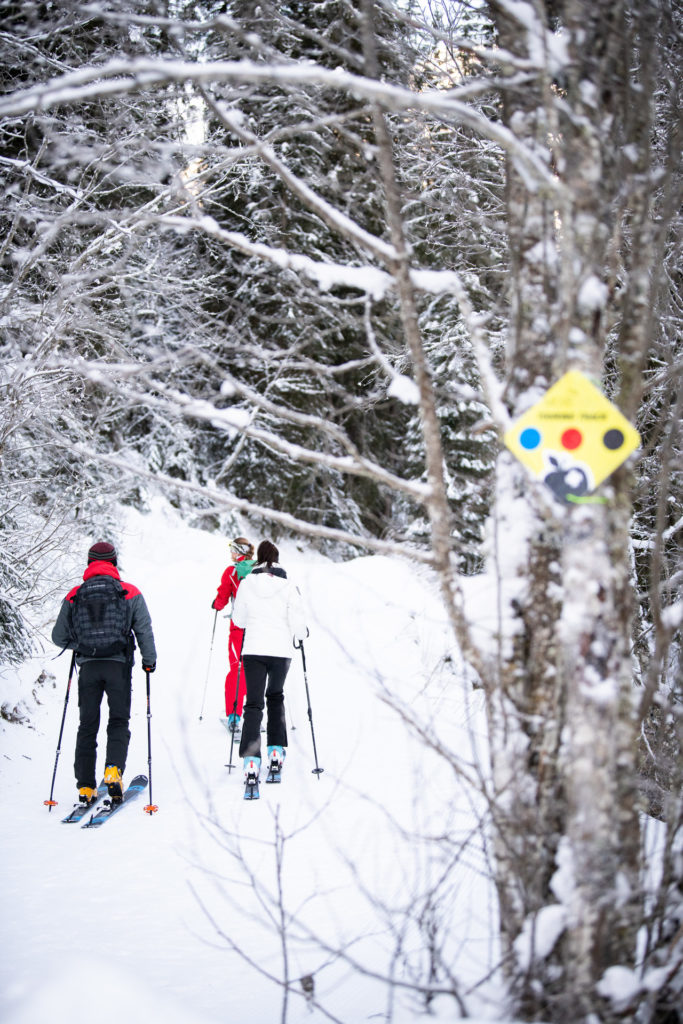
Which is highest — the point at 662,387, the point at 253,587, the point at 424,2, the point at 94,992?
the point at 424,2

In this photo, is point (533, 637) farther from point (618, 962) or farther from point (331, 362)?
point (331, 362)

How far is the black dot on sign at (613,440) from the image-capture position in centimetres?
213

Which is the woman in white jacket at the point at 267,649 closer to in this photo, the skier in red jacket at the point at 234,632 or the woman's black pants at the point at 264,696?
the woman's black pants at the point at 264,696

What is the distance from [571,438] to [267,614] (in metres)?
4.48

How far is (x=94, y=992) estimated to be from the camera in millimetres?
2180

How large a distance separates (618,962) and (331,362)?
596 inches

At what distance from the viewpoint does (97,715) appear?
5871 mm

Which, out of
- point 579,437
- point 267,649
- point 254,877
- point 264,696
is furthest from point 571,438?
point 264,696

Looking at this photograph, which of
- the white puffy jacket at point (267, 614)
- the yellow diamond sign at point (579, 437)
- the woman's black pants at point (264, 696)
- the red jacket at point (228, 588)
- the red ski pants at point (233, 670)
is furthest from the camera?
the red jacket at point (228, 588)

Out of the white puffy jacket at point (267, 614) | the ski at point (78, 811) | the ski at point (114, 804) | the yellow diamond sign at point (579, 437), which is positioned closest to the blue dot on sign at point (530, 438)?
the yellow diamond sign at point (579, 437)

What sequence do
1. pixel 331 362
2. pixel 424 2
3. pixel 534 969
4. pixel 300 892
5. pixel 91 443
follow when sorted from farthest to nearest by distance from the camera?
pixel 331 362, pixel 91 443, pixel 424 2, pixel 300 892, pixel 534 969

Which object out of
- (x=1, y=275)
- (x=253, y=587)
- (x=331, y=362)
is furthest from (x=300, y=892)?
(x=331, y=362)

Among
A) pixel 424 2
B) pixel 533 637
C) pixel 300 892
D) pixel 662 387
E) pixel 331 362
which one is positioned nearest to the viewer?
pixel 533 637

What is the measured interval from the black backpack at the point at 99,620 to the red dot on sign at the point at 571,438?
4494 mm
